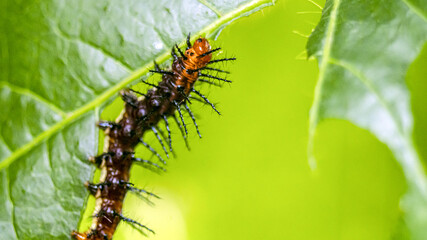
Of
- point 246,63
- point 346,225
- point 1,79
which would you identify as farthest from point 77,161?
point 346,225

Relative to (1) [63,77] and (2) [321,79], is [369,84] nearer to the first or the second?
(2) [321,79]

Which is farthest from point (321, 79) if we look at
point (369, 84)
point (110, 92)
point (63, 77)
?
point (63, 77)

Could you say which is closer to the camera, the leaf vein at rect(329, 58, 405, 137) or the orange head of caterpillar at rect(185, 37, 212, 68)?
the leaf vein at rect(329, 58, 405, 137)

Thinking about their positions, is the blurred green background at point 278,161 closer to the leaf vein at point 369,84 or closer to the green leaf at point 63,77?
the green leaf at point 63,77

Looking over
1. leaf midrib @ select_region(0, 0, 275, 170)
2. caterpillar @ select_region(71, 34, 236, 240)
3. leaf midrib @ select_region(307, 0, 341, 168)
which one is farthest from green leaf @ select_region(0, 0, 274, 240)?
leaf midrib @ select_region(307, 0, 341, 168)

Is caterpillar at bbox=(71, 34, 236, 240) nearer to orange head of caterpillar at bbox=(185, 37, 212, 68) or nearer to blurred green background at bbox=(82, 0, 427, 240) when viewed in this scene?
orange head of caterpillar at bbox=(185, 37, 212, 68)

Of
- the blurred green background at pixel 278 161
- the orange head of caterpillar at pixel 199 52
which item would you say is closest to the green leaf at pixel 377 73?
the blurred green background at pixel 278 161
